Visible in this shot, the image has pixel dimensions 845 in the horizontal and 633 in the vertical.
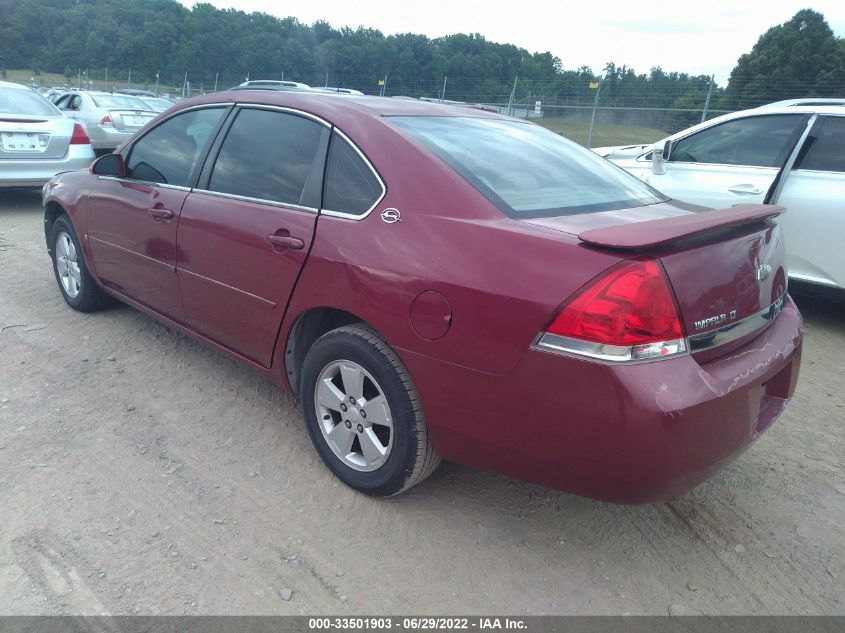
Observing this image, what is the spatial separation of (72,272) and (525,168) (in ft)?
11.7

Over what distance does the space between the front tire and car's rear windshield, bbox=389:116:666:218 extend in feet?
2.48

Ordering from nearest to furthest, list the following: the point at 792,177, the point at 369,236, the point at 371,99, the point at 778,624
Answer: the point at 778,624 → the point at 369,236 → the point at 371,99 → the point at 792,177

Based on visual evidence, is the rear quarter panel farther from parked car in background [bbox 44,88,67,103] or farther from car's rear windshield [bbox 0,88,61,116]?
parked car in background [bbox 44,88,67,103]

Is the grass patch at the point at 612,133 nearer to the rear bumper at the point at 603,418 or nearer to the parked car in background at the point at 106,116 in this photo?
the parked car in background at the point at 106,116

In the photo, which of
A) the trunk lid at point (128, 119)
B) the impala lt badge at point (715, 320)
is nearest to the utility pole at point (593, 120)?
the trunk lid at point (128, 119)

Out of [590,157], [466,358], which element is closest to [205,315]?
[466,358]

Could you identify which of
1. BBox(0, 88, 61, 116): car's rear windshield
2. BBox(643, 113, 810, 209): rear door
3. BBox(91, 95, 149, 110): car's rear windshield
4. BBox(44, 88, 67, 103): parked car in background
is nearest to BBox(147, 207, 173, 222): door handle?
BBox(643, 113, 810, 209): rear door

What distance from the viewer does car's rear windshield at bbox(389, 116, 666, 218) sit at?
261 centimetres

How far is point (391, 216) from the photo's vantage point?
258 cm

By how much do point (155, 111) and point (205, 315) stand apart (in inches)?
456

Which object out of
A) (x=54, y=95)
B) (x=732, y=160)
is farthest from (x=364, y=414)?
(x=54, y=95)

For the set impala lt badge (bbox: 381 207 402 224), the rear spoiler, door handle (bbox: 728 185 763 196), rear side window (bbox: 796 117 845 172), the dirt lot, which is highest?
rear side window (bbox: 796 117 845 172)

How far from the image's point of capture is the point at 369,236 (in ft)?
8.57

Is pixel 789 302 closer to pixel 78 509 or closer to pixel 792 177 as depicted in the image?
pixel 792 177
